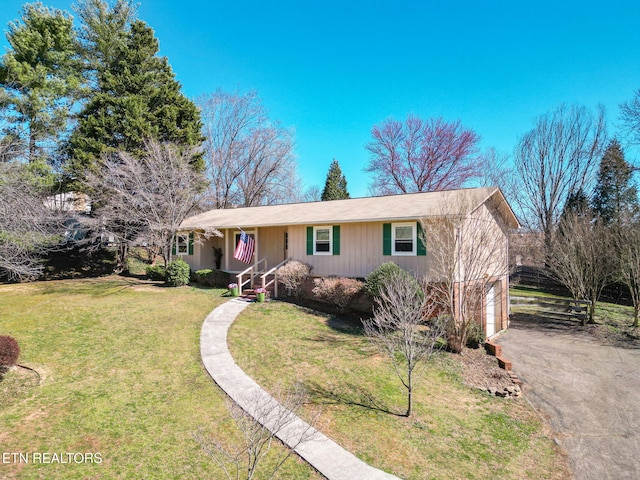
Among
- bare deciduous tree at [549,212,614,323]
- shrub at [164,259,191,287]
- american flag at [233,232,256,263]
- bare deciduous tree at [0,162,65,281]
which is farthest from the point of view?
shrub at [164,259,191,287]

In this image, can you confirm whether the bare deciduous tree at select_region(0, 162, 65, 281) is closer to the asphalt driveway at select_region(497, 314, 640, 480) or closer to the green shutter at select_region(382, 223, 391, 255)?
the green shutter at select_region(382, 223, 391, 255)

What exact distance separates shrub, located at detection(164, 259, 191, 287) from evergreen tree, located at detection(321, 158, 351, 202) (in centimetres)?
2154

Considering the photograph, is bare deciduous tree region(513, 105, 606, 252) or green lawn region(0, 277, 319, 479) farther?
bare deciduous tree region(513, 105, 606, 252)

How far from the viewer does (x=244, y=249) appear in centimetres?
1572

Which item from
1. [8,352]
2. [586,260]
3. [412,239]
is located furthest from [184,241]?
[586,260]

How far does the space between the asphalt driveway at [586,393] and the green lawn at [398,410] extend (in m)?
0.54

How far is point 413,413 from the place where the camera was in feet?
22.8

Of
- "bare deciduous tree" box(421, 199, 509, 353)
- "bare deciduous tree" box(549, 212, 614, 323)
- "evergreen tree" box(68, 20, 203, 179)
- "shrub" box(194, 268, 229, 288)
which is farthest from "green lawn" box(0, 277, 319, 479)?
"bare deciduous tree" box(549, 212, 614, 323)

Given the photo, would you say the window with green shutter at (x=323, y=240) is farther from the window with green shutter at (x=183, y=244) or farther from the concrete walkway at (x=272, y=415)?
the window with green shutter at (x=183, y=244)

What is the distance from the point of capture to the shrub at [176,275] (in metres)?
16.3

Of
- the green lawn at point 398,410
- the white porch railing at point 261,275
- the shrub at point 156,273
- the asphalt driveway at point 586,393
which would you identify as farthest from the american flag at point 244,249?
the asphalt driveway at point 586,393

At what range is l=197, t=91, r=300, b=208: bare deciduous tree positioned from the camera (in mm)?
30891

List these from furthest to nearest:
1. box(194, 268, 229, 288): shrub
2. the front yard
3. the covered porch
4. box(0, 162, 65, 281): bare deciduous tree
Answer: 1. box(194, 268, 229, 288): shrub
2. the covered porch
3. box(0, 162, 65, 281): bare deciduous tree
4. the front yard

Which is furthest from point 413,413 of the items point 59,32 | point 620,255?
point 59,32
